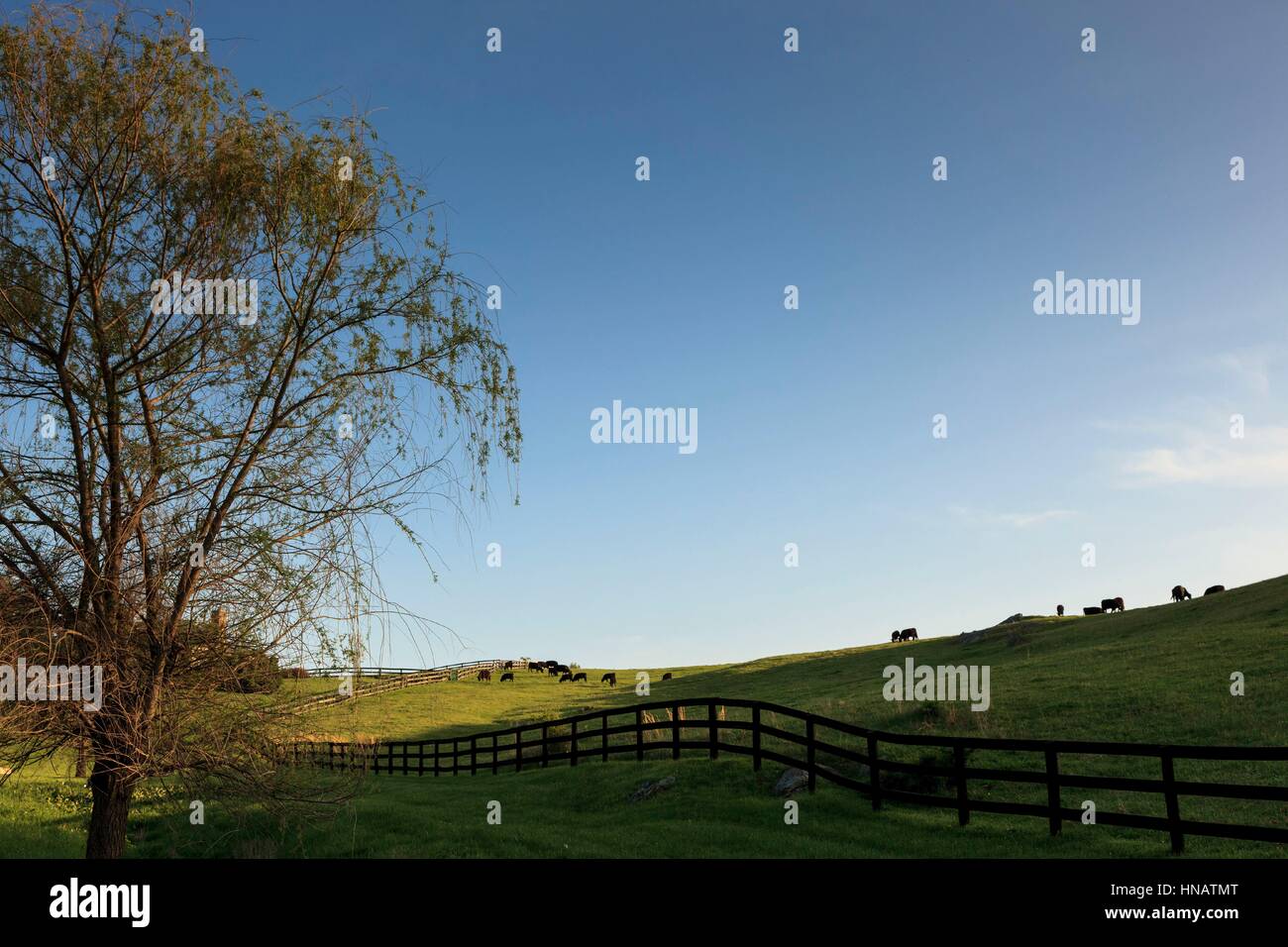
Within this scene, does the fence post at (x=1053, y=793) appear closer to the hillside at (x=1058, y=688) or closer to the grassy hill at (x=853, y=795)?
the grassy hill at (x=853, y=795)

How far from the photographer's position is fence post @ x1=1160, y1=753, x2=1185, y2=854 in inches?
490

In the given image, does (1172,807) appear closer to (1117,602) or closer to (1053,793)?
(1053,793)

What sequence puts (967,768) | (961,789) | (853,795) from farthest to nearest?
(853,795) → (967,768) → (961,789)

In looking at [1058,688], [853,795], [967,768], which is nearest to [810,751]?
[853,795]

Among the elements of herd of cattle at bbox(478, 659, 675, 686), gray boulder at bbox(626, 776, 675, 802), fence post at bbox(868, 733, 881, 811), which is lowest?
herd of cattle at bbox(478, 659, 675, 686)

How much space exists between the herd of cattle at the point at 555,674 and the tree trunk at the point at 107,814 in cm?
6204

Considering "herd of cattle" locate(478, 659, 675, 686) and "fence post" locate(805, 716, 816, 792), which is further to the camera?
"herd of cattle" locate(478, 659, 675, 686)

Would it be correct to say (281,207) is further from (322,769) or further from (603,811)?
(603,811)

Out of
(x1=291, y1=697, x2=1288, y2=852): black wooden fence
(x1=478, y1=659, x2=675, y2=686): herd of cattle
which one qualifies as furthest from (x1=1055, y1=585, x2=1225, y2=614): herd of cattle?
(x1=291, y1=697, x2=1288, y2=852): black wooden fence

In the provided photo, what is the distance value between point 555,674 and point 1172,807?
75776mm

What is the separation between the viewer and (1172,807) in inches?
498

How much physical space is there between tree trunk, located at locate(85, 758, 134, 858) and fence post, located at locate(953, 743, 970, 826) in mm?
12260

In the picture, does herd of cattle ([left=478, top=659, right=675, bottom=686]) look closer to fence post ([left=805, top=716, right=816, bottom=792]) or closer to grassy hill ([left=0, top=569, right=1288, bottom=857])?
grassy hill ([left=0, top=569, right=1288, bottom=857])
